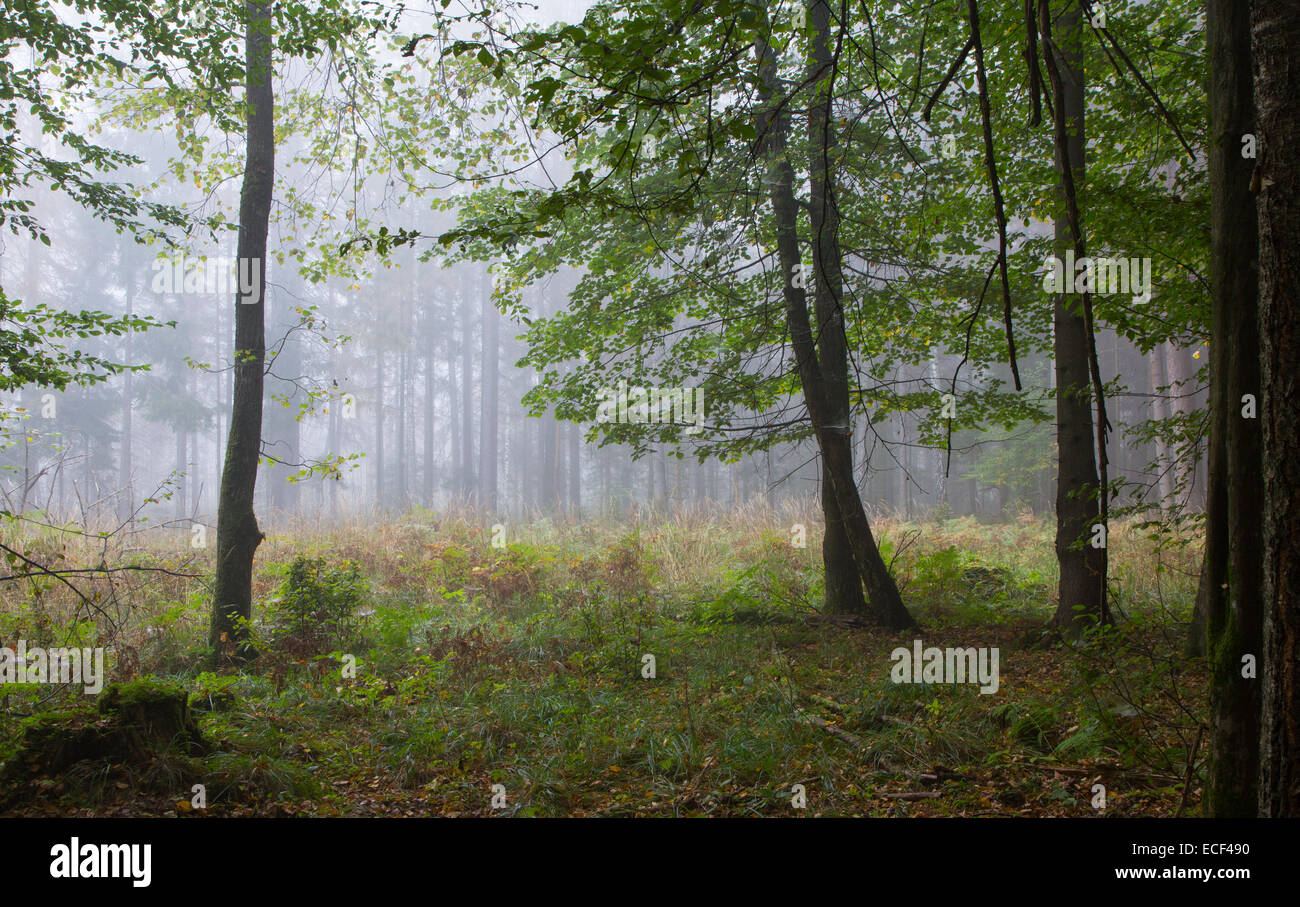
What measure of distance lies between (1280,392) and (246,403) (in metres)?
8.09

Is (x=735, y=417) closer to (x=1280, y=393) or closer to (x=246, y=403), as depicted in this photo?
(x=246, y=403)

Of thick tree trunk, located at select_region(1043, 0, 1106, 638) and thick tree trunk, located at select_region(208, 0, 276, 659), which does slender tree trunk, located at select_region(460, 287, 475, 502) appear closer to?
thick tree trunk, located at select_region(208, 0, 276, 659)

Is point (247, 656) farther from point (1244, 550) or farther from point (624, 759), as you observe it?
point (1244, 550)

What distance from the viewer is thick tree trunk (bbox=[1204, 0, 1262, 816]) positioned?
2375 millimetres

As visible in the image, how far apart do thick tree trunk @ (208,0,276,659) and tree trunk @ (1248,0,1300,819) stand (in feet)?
25.5

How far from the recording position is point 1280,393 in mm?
2098

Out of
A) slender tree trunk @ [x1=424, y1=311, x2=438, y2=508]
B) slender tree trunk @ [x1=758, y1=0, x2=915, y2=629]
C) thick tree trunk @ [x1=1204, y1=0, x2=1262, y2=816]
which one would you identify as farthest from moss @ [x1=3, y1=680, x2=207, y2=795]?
slender tree trunk @ [x1=424, y1=311, x2=438, y2=508]

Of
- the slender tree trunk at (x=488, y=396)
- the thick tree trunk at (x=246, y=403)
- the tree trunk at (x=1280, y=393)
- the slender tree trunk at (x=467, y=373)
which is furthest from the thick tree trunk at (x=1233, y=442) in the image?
the slender tree trunk at (x=467, y=373)

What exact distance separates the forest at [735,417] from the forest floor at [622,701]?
4cm

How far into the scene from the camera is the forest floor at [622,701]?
13.3ft

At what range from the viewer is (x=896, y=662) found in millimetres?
6492

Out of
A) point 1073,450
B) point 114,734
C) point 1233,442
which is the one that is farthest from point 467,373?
point 1233,442

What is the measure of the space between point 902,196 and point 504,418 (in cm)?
4330

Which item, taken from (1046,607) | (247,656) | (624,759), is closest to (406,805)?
(624,759)
